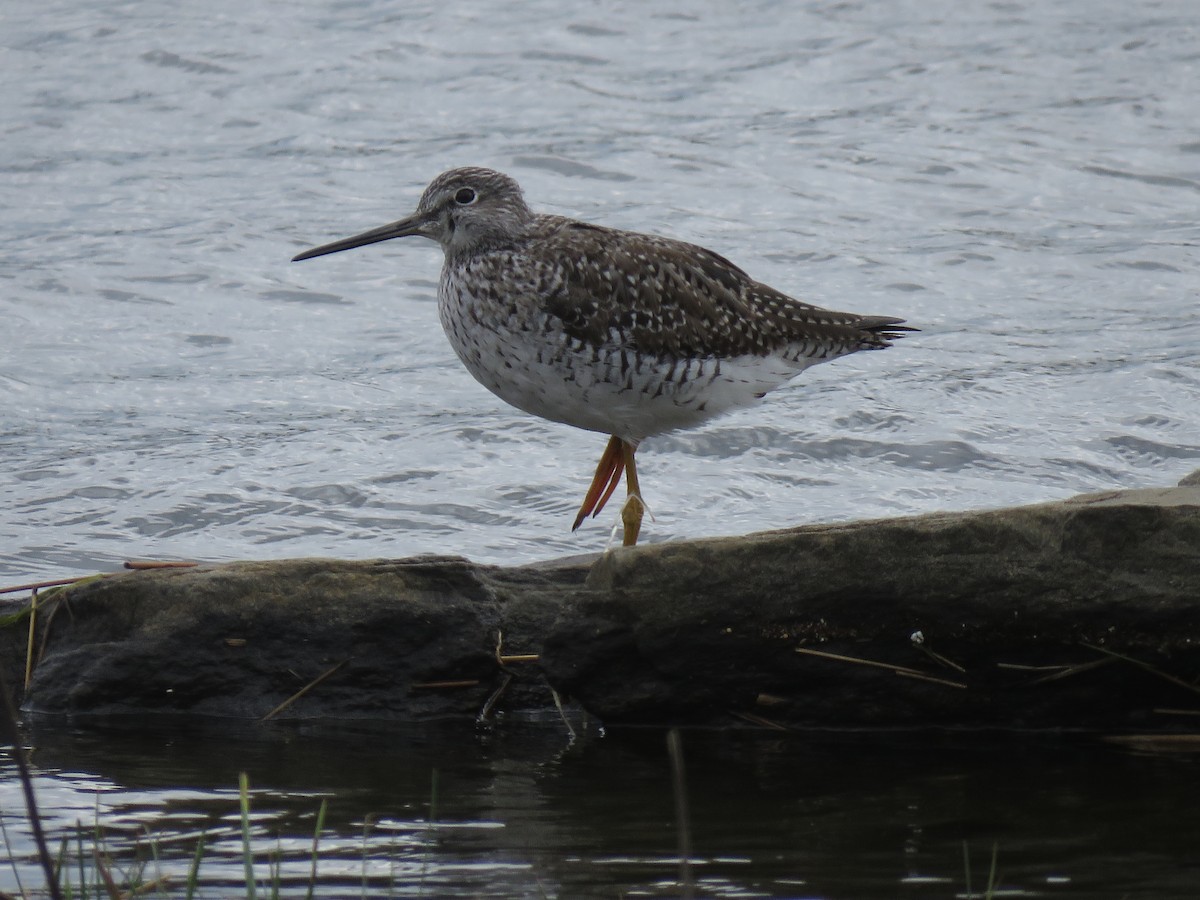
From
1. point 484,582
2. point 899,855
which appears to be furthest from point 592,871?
point 484,582

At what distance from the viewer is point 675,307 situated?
8.15 metres

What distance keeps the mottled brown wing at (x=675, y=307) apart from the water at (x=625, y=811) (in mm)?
2388

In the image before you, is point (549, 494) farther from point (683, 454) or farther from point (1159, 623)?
point (1159, 623)

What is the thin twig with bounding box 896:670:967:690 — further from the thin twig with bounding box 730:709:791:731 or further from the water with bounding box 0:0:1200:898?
the thin twig with bounding box 730:709:791:731

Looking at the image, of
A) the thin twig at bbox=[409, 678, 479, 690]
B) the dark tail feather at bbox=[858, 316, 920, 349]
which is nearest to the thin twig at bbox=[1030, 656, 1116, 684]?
the thin twig at bbox=[409, 678, 479, 690]

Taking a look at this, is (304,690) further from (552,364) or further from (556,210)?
(556,210)

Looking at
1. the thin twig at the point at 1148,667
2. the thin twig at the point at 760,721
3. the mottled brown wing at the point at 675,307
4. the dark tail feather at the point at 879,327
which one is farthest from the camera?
the dark tail feather at the point at 879,327

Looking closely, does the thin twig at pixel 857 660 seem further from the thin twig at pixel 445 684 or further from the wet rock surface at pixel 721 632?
the thin twig at pixel 445 684

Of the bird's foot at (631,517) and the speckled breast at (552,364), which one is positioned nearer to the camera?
the speckled breast at (552,364)

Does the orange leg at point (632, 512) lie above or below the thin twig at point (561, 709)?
above

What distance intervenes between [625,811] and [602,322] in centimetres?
326

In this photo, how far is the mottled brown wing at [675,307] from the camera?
7848 millimetres

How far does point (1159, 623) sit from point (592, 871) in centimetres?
223

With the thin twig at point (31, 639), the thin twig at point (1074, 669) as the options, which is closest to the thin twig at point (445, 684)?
the thin twig at point (31, 639)
